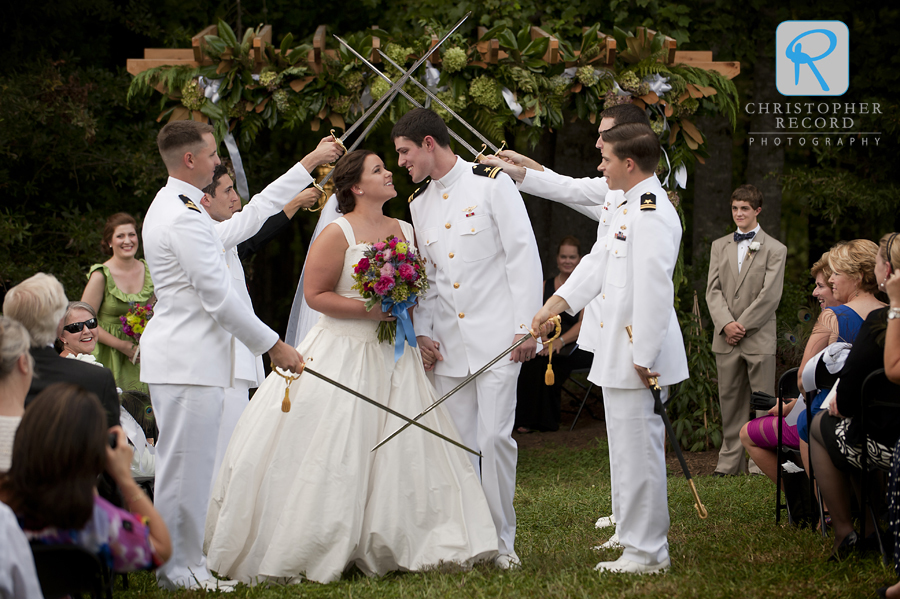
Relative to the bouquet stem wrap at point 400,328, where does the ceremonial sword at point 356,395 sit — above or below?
below

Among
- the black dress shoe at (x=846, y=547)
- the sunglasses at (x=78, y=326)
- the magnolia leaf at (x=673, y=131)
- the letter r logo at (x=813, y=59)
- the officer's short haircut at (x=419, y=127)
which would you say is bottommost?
the black dress shoe at (x=846, y=547)

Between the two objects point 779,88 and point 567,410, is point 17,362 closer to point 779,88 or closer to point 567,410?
point 567,410

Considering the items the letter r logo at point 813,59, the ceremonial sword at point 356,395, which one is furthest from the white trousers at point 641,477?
the letter r logo at point 813,59

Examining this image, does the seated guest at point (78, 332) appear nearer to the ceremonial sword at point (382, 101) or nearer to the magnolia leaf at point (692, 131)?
the ceremonial sword at point (382, 101)

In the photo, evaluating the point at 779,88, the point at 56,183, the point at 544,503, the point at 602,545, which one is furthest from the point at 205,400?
the point at 779,88

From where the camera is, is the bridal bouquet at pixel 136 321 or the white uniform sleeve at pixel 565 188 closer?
the white uniform sleeve at pixel 565 188

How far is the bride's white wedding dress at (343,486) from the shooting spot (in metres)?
3.79

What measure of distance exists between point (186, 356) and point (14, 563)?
5.13 ft

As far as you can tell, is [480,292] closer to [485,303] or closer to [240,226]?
[485,303]

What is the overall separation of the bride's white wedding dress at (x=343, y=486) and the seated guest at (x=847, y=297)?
1786 mm

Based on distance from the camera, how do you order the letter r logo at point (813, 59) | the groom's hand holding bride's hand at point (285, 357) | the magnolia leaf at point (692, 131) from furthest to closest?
the letter r logo at point (813, 59), the magnolia leaf at point (692, 131), the groom's hand holding bride's hand at point (285, 357)

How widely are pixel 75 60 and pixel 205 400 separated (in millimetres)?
6040

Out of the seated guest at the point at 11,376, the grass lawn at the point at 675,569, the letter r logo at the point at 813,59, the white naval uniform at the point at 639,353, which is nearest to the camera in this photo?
the seated guest at the point at 11,376

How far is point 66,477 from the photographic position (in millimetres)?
2375
